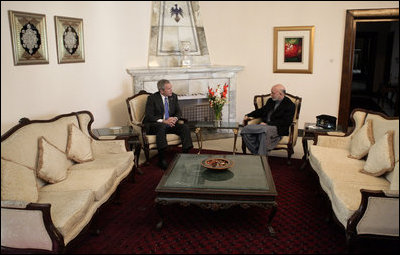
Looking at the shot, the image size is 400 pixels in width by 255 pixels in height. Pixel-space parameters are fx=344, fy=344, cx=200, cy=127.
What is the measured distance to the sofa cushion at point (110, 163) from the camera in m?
3.51

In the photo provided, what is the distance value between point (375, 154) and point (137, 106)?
313cm

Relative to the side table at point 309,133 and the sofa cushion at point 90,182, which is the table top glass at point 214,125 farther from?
the sofa cushion at point 90,182

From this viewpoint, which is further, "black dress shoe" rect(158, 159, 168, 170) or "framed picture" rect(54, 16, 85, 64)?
"black dress shoe" rect(158, 159, 168, 170)

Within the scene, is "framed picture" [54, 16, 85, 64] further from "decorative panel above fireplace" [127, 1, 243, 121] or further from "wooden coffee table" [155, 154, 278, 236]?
"wooden coffee table" [155, 154, 278, 236]

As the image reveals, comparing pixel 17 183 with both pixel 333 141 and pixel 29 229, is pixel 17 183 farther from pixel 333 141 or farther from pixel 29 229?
pixel 333 141

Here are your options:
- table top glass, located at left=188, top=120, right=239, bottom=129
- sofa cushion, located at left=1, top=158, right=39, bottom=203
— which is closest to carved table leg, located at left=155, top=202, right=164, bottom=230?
sofa cushion, located at left=1, top=158, right=39, bottom=203

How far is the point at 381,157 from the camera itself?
10.3 ft

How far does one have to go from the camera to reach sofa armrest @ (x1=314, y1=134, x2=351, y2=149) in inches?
158

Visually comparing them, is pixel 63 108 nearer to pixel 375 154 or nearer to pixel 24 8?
pixel 24 8

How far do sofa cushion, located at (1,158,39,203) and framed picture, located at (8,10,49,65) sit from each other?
4.60ft

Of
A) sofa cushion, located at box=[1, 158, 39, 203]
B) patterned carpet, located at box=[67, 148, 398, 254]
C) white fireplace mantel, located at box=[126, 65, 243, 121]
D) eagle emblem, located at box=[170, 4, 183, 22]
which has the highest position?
eagle emblem, located at box=[170, 4, 183, 22]

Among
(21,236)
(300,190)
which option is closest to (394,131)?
(300,190)

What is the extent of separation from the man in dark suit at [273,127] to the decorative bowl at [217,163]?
1.12 meters

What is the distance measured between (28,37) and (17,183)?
1.85 m
